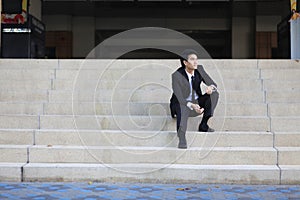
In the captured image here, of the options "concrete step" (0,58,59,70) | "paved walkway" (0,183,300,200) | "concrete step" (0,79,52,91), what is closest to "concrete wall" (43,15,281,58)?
"concrete step" (0,58,59,70)

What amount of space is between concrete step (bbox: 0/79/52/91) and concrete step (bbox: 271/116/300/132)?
3.65 meters

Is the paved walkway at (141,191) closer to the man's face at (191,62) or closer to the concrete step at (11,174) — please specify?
the concrete step at (11,174)

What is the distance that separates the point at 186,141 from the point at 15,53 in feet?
27.5

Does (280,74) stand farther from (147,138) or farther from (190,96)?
(147,138)

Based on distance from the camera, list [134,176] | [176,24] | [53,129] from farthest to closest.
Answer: [176,24] < [53,129] < [134,176]

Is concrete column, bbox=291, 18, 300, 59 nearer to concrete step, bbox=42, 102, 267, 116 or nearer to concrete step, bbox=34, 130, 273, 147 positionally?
concrete step, bbox=42, 102, 267, 116

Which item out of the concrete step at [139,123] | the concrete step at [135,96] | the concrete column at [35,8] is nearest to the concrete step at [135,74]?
the concrete step at [135,96]

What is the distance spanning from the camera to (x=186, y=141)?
18.8 feet

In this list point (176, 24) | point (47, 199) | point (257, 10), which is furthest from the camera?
point (176, 24)

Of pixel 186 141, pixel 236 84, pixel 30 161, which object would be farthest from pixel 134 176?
pixel 236 84

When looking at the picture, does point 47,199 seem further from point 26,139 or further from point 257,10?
point 257,10

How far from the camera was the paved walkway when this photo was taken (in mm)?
4633

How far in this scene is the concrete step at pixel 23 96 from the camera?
23.3ft

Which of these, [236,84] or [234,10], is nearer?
[236,84]
